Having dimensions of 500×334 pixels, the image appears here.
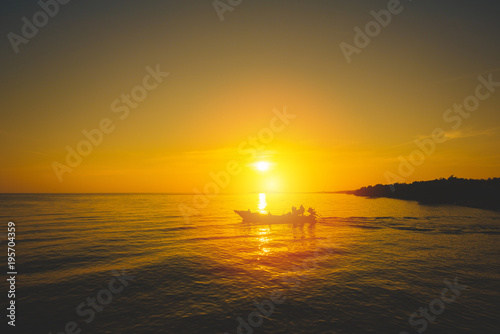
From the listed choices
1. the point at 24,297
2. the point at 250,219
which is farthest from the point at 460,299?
the point at 250,219

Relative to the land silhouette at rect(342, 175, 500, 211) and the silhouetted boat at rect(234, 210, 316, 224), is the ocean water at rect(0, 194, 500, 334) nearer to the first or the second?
the silhouetted boat at rect(234, 210, 316, 224)

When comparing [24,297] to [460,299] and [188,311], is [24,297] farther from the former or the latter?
[460,299]

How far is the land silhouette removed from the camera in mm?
63500

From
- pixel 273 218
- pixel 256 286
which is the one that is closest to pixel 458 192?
pixel 273 218

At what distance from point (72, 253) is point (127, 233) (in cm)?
1052

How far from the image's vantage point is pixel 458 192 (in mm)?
78875

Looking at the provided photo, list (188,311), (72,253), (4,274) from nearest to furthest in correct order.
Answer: (188,311) < (4,274) < (72,253)

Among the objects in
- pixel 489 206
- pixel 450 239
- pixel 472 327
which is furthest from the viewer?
pixel 489 206

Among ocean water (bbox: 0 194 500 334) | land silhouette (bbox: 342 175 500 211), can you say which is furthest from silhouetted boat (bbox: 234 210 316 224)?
land silhouette (bbox: 342 175 500 211)

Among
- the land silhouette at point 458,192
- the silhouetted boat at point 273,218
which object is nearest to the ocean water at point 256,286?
the silhouetted boat at point 273,218

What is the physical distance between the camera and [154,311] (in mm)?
11375

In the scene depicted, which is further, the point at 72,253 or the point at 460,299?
the point at 72,253

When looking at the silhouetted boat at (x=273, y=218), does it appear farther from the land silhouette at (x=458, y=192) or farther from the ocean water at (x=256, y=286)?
the land silhouette at (x=458, y=192)

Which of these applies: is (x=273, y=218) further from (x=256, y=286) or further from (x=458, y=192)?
(x=458, y=192)
